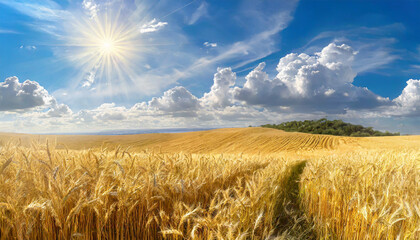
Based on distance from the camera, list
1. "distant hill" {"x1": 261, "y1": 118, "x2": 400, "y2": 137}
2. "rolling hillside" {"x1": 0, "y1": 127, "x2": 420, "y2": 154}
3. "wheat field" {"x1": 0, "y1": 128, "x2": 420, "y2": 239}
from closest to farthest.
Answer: "wheat field" {"x1": 0, "y1": 128, "x2": 420, "y2": 239} → "rolling hillside" {"x1": 0, "y1": 127, "x2": 420, "y2": 154} → "distant hill" {"x1": 261, "y1": 118, "x2": 400, "y2": 137}

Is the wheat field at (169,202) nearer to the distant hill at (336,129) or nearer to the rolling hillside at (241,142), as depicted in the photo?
the rolling hillside at (241,142)

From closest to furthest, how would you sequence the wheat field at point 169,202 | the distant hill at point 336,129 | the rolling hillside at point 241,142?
the wheat field at point 169,202 < the rolling hillside at point 241,142 < the distant hill at point 336,129

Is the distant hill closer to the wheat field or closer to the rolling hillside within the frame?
the rolling hillside

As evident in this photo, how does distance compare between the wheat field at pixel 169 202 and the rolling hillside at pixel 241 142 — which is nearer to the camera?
the wheat field at pixel 169 202

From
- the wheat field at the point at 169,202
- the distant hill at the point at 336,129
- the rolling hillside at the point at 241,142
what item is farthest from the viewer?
the distant hill at the point at 336,129

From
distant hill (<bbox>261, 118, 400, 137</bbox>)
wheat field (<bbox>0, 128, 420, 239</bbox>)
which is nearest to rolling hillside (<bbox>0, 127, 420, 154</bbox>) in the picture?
wheat field (<bbox>0, 128, 420, 239</bbox>)

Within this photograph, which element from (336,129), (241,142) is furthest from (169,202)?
(336,129)

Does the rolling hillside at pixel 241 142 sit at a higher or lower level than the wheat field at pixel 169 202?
lower

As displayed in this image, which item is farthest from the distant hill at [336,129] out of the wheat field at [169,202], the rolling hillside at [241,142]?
the wheat field at [169,202]

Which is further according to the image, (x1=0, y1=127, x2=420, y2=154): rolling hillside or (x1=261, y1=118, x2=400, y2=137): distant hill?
(x1=261, y1=118, x2=400, y2=137): distant hill

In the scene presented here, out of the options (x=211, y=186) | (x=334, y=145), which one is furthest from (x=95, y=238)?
(x=334, y=145)

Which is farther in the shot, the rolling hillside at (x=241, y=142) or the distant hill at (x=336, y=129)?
the distant hill at (x=336, y=129)

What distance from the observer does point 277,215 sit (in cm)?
334

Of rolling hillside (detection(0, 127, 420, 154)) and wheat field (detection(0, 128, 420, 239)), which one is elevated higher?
wheat field (detection(0, 128, 420, 239))
